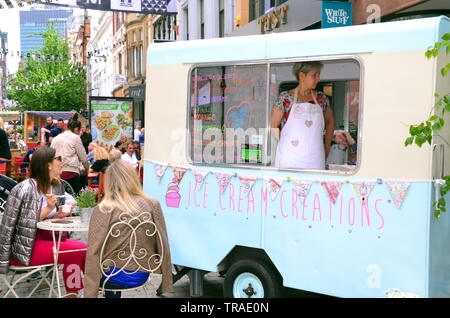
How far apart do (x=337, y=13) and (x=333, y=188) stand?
7120mm

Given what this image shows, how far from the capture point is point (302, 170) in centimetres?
498

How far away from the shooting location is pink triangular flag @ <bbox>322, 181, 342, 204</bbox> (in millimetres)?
4730

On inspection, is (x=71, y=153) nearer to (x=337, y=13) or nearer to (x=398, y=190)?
(x=337, y=13)

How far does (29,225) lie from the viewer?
5.02 m

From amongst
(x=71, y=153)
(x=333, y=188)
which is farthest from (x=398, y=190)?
(x=71, y=153)

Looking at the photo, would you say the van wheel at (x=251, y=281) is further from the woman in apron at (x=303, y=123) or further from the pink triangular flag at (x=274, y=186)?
the woman in apron at (x=303, y=123)

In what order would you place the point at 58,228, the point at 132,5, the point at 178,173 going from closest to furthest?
the point at 58,228 → the point at 178,173 → the point at 132,5

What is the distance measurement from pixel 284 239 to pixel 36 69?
155 feet

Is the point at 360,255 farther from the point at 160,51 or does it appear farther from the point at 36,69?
the point at 36,69

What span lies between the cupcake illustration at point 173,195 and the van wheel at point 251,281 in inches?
34.6

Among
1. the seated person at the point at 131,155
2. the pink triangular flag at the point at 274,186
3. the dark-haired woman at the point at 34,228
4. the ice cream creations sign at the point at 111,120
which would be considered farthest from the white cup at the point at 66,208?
the ice cream creations sign at the point at 111,120

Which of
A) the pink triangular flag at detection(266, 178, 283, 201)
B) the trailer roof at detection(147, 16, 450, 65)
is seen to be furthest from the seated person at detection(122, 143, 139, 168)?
the pink triangular flag at detection(266, 178, 283, 201)

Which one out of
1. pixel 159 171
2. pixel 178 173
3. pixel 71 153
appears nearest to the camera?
pixel 178 173

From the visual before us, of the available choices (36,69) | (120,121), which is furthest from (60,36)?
(120,121)
